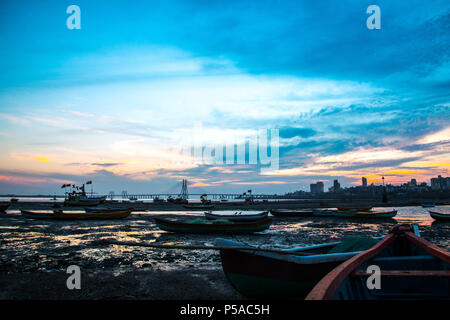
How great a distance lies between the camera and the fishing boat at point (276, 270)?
640cm

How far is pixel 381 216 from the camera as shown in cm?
3312

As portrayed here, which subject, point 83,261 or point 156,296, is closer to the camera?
point 156,296

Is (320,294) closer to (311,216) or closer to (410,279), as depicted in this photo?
(410,279)

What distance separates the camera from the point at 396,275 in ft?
→ 16.1

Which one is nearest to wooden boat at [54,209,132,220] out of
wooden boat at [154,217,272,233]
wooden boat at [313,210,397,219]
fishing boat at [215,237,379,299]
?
wooden boat at [154,217,272,233]

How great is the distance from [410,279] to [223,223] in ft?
45.7

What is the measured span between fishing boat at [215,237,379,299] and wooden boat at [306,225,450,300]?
92 cm

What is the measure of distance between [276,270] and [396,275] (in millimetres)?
2545

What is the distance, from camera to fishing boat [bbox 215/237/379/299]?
6.40 meters

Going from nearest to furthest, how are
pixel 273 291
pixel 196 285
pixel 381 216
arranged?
pixel 273 291, pixel 196 285, pixel 381 216

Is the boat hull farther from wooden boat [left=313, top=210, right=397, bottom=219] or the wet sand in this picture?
wooden boat [left=313, top=210, right=397, bottom=219]

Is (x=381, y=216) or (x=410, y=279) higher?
(x=410, y=279)
